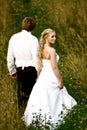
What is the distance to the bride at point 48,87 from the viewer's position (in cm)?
1098

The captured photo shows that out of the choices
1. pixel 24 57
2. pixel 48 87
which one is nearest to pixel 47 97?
pixel 48 87

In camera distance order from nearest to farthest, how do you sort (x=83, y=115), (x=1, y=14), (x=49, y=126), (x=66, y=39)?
1. (x=49, y=126)
2. (x=83, y=115)
3. (x=66, y=39)
4. (x=1, y=14)

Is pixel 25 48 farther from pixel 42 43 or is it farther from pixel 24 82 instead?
pixel 24 82

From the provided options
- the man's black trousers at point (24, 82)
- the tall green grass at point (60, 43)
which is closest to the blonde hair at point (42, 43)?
the man's black trousers at point (24, 82)

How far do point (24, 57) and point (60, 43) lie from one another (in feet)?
14.9

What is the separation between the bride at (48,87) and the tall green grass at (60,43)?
296mm

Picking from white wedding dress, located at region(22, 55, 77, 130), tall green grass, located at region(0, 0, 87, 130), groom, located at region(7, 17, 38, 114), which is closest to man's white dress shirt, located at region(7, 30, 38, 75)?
groom, located at region(7, 17, 38, 114)

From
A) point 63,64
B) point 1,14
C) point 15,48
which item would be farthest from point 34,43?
point 1,14

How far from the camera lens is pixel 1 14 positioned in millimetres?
18016

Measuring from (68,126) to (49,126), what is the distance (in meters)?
0.28

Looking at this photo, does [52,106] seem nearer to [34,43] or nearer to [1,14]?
[34,43]

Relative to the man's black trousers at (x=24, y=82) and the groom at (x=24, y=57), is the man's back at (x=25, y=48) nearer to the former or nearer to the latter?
the groom at (x=24, y=57)

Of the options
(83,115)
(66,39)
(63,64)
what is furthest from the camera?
(66,39)

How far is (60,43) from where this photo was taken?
51.2ft
